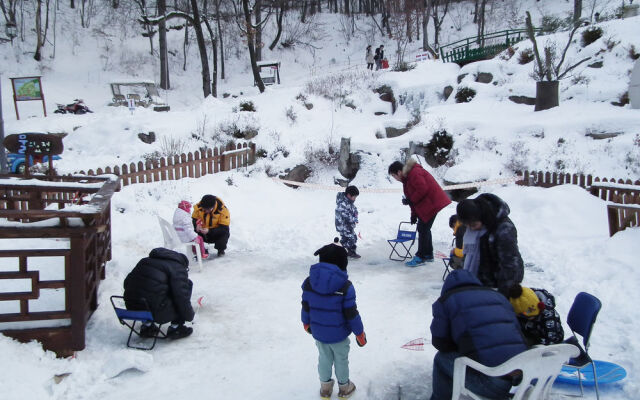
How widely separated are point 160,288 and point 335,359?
6.68 feet

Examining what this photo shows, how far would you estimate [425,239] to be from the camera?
743cm

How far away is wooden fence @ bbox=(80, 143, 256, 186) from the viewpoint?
34.0 ft

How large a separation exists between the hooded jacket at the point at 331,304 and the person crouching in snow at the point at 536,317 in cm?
130

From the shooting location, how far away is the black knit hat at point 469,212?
421 cm

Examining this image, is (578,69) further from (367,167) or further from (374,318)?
(374,318)

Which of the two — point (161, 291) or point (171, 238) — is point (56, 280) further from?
point (171, 238)

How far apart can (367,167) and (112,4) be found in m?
30.4

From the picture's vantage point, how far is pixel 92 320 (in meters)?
5.30

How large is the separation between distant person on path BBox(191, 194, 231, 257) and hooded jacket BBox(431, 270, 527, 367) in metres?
5.30

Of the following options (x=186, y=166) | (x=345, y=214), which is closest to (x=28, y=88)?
(x=186, y=166)

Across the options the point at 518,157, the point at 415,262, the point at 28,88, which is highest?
the point at 28,88

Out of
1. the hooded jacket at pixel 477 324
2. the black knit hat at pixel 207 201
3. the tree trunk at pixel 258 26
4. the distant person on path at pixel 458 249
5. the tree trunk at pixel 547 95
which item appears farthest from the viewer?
the tree trunk at pixel 258 26

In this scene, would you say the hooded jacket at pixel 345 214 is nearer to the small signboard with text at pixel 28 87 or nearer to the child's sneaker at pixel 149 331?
the child's sneaker at pixel 149 331

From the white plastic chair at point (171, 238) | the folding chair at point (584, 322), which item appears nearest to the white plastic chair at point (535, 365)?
the folding chair at point (584, 322)
